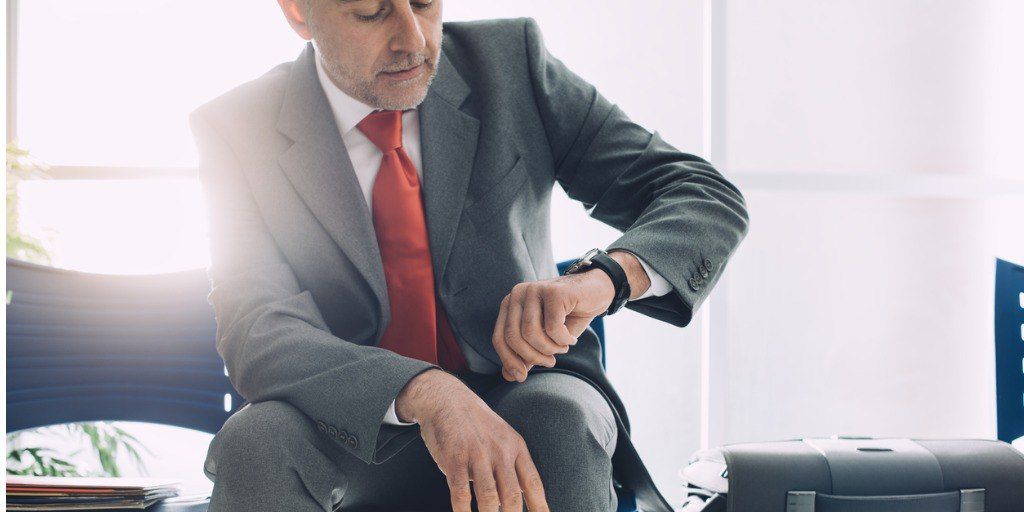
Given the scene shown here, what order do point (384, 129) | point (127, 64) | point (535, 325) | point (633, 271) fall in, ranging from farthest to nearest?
point (127, 64) → point (384, 129) → point (633, 271) → point (535, 325)

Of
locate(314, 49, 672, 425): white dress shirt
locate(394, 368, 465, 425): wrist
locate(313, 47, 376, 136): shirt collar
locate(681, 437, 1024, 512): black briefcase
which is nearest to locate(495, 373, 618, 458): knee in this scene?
locate(394, 368, 465, 425): wrist

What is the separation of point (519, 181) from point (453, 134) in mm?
134

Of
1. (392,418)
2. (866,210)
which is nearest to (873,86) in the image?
(866,210)

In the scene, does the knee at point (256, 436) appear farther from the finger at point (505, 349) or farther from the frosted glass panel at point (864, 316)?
the frosted glass panel at point (864, 316)

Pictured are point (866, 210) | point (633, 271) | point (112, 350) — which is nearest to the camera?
point (633, 271)

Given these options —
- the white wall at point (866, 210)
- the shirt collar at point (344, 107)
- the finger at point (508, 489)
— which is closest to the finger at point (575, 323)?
the finger at point (508, 489)

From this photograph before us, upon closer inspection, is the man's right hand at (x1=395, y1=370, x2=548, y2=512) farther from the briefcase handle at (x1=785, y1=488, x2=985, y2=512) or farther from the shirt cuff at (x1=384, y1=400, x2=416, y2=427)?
the briefcase handle at (x1=785, y1=488, x2=985, y2=512)

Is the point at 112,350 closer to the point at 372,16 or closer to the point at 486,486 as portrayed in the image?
the point at 372,16

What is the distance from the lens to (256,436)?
3.14ft

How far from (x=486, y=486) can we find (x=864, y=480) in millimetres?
762

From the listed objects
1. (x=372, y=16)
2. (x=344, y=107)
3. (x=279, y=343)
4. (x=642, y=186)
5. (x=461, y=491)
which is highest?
(x=372, y=16)

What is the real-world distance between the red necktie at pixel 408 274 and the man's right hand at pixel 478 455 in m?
0.38

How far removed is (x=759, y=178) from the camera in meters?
2.80

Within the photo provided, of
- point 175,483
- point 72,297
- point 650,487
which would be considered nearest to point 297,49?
point 72,297
